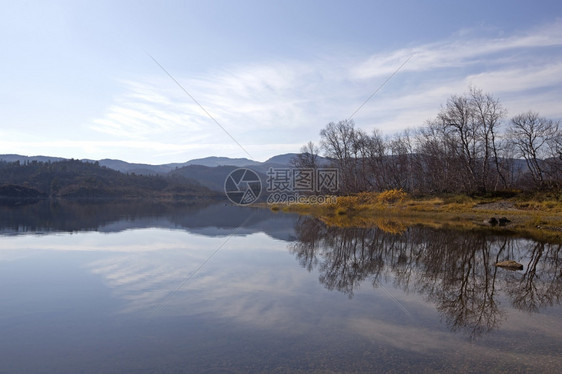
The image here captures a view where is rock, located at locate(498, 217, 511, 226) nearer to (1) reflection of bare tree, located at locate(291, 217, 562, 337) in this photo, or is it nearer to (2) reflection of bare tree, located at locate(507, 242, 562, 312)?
(1) reflection of bare tree, located at locate(291, 217, 562, 337)

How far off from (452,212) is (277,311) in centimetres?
3400

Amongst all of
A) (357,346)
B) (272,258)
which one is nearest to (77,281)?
(272,258)

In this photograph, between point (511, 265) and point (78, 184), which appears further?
point (78, 184)

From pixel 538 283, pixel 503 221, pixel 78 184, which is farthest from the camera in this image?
pixel 78 184

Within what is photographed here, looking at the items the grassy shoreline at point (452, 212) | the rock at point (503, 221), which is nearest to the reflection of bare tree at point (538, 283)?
the grassy shoreline at point (452, 212)

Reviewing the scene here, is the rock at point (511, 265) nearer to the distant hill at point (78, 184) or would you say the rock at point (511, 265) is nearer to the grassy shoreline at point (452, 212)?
the grassy shoreline at point (452, 212)

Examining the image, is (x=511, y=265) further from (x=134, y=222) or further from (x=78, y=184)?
(x=78, y=184)

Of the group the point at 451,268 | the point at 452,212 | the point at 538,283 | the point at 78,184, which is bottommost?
the point at 538,283

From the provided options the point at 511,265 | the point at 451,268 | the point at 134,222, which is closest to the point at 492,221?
the point at 511,265

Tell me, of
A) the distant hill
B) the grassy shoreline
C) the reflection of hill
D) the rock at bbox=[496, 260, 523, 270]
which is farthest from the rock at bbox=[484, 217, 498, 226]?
the distant hill

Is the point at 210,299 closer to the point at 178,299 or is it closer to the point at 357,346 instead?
the point at 178,299

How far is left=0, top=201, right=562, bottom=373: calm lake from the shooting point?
21.1 ft

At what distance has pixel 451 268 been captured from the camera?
1414 centimetres

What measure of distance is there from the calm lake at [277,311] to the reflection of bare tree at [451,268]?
75 mm
